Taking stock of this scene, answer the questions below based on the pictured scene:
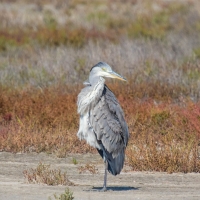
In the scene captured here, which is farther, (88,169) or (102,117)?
(88,169)

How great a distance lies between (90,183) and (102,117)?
1220 mm

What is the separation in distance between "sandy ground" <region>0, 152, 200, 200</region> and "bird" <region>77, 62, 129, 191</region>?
39 centimetres

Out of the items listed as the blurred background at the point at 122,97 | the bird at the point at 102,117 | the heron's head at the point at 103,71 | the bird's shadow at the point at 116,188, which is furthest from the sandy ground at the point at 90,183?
the heron's head at the point at 103,71

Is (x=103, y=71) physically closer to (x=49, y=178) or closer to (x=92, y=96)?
(x=92, y=96)

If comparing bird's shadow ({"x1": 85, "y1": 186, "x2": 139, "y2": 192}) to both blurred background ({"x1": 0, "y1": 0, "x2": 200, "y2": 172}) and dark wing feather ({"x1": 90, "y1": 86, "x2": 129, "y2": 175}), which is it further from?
blurred background ({"x1": 0, "y1": 0, "x2": 200, "y2": 172})

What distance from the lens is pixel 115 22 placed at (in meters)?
29.0

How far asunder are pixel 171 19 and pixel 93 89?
2172cm

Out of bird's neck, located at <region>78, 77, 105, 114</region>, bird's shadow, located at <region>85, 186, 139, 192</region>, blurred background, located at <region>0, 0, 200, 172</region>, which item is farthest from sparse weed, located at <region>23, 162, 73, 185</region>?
blurred background, located at <region>0, 0, 200, 172</region>

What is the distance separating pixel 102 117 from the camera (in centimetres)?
760

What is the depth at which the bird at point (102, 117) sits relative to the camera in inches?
299

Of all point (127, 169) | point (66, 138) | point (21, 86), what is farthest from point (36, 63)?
point (127, 169)

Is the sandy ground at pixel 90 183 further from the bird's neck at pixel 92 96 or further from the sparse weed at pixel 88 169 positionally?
the bird's neck at pixel 92 96

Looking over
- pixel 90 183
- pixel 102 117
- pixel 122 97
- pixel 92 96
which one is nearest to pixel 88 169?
pixel 90 183

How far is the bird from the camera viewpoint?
24.9ft
